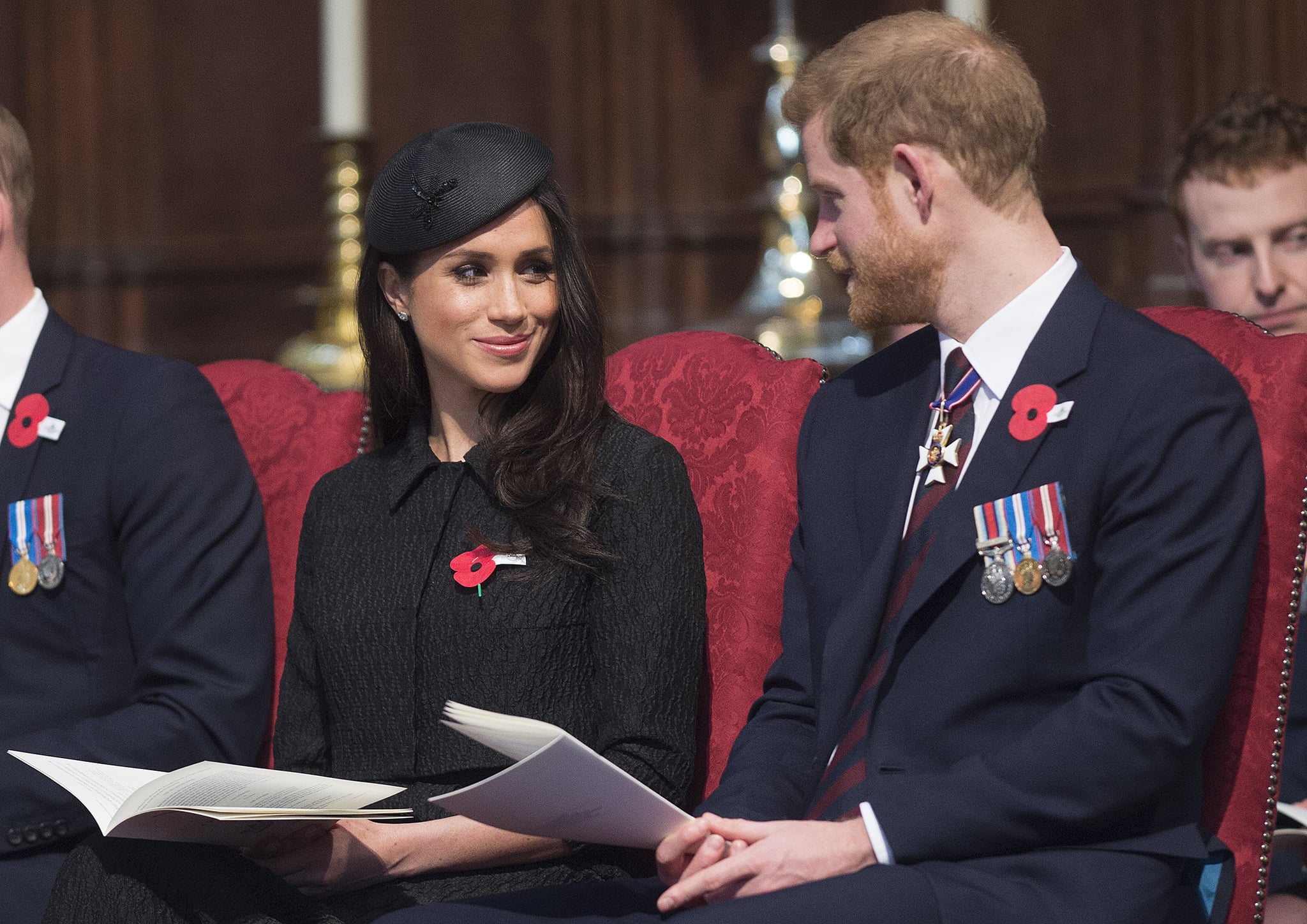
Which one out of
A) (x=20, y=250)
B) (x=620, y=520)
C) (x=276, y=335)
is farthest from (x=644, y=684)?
(x=276, y=335)

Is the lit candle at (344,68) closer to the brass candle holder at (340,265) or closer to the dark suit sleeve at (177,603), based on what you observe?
the brass candle holder at (340,265)

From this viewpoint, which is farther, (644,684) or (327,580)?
(327,580)

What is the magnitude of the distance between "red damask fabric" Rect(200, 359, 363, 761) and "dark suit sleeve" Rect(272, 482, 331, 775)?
25 cm

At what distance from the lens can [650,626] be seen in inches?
74.8

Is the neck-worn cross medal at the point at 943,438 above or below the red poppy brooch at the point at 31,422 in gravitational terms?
above

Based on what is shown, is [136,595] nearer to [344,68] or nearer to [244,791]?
[244,791]

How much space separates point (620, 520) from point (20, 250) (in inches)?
40.2

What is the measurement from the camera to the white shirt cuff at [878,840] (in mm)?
1556

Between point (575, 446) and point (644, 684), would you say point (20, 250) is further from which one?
point (644, 684)

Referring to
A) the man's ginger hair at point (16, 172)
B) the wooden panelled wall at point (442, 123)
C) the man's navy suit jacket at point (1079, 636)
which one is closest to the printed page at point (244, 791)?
the man's navy suit jacket at point (1079, 636)

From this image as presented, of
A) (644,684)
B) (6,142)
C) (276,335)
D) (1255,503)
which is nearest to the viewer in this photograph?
(1255,503)

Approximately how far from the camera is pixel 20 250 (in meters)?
2.37

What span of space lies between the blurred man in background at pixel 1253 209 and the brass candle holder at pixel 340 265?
1646 mm

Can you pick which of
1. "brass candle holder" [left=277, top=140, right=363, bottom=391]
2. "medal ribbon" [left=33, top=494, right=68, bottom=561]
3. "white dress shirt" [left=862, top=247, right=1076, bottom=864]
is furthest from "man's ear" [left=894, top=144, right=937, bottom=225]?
"brass candle holder" [left=277, top=140, right=363, bottom=391]
